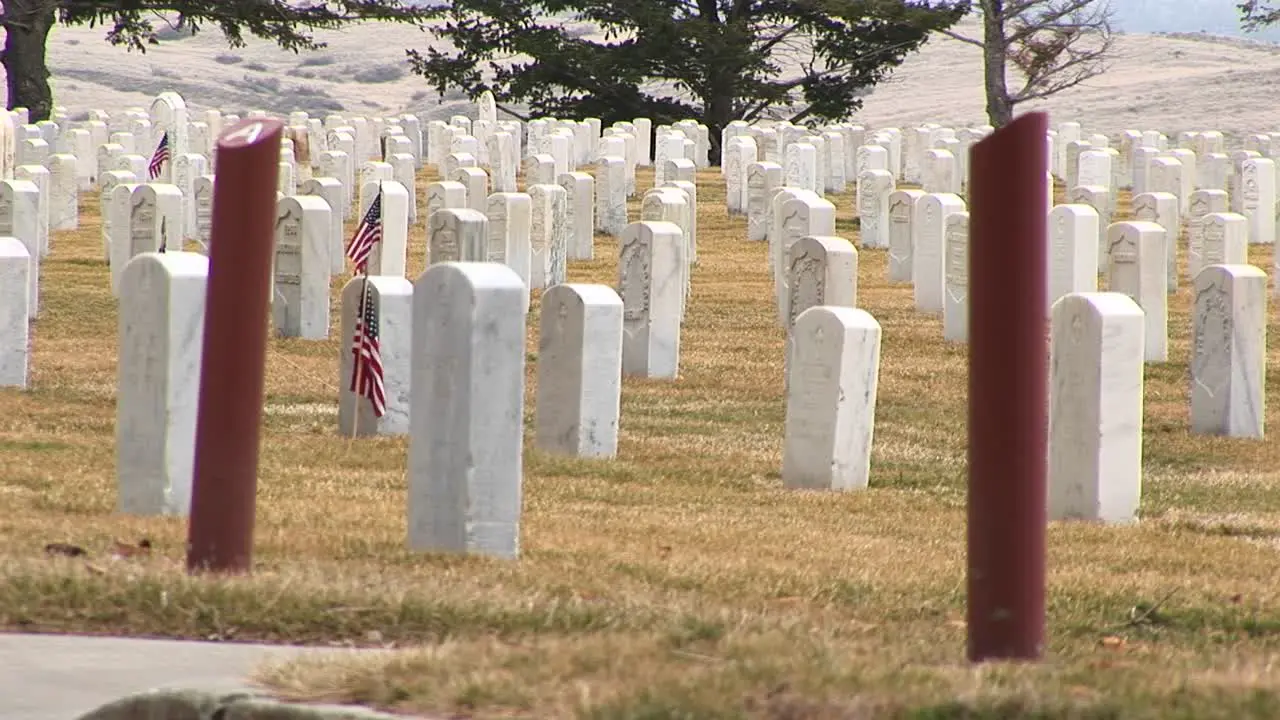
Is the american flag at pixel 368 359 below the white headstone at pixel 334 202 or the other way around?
below

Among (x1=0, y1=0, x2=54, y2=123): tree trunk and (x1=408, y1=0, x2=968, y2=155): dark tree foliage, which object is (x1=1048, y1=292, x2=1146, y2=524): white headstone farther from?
(x1=408, y1=0, x2=968, y2=155): dark tree foliage

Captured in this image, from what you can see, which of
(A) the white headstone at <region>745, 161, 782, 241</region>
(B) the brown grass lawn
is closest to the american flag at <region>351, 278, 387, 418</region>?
(B) the brown grass lawn

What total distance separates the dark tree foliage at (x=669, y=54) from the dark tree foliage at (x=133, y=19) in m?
2.05

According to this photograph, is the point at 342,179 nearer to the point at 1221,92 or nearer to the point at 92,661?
the point at 92,661

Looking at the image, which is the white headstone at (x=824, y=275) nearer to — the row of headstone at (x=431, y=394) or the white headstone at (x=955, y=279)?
the white headstone at (x=955, y=279)

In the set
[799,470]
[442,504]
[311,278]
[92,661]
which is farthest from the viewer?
[311,278]

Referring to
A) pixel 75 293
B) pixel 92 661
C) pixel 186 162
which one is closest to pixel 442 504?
pixel 92 661

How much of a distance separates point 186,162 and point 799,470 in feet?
50.3

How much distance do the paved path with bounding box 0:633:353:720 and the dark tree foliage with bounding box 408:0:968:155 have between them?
32.2 m

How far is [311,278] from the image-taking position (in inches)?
624

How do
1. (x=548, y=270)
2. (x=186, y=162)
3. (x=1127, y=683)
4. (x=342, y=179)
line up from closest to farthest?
(x=1127, y=683) < (x=548, y=270) < (x=186, y=162) < (x=342, y=179)

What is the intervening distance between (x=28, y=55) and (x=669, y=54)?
1102cm

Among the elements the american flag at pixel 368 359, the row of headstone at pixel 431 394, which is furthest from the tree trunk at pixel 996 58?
the row of headstone at pixel 431 394

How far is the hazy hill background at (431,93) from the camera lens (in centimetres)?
5497
